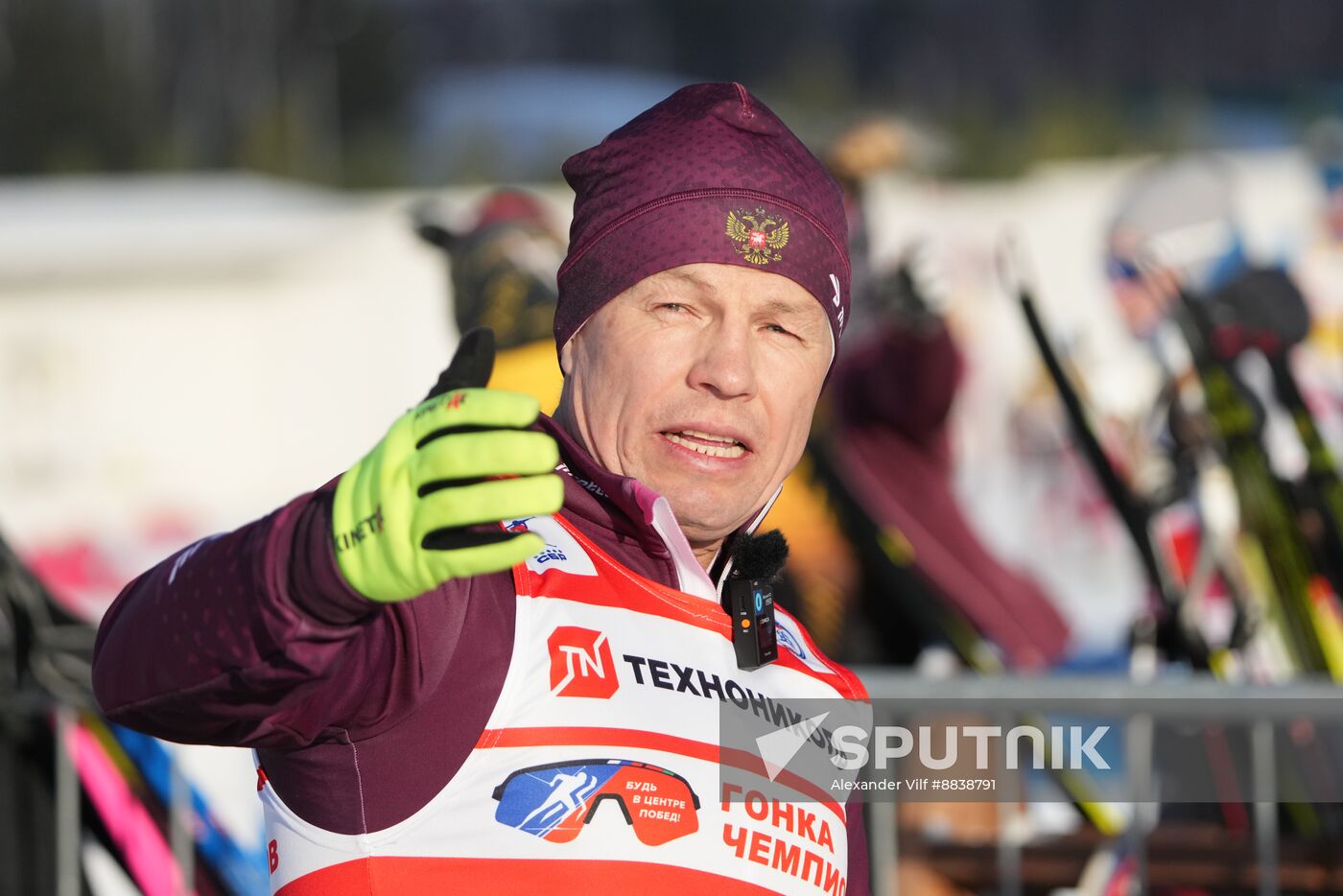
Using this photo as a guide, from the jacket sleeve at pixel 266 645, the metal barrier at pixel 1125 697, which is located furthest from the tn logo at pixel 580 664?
the metal barrier at pixel 1125 697

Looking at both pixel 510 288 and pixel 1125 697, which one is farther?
pixel 510 288

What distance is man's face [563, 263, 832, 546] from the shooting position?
1619mm

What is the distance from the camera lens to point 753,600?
1654mm

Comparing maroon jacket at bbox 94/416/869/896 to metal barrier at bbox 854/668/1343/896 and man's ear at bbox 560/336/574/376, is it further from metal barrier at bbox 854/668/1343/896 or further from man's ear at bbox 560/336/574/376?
metal barrier at bbox 854/668/1343/896

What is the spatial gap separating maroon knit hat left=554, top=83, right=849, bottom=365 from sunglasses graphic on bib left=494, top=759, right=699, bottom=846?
0.52 metres

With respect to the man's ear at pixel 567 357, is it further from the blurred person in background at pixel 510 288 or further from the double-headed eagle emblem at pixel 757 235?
the blurred person in background at pixel 510 288

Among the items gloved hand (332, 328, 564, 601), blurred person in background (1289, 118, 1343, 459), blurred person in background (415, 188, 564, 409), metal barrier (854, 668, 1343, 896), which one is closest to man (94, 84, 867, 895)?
gloved hand (332, 328, 564, 601)

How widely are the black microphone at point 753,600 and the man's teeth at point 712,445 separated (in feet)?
0.39

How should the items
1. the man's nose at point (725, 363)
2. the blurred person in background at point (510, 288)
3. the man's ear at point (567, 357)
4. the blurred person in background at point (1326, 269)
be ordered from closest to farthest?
the man's nose at point (725, 363) → the man's ear at point (567, 357) → the blurred person in background at point (510, 288) → the blurred person in background at point (1326, 269)

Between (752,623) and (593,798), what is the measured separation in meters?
0.30

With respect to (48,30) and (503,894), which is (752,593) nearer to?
(503,894)

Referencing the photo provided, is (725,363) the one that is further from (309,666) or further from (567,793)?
(309,666)

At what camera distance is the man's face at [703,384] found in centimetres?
162

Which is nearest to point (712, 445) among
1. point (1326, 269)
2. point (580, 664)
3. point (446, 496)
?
point (580, 664)
